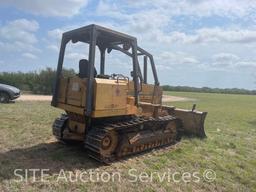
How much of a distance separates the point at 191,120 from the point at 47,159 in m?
5.22

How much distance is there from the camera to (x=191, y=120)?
10.5 meters

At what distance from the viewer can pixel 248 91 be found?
3403 inches

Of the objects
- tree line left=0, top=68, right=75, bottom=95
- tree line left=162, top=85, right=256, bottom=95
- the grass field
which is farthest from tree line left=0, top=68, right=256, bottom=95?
tree line left=162, top=85, right=256, bottom=95

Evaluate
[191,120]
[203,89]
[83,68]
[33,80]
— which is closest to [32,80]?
[33,80]

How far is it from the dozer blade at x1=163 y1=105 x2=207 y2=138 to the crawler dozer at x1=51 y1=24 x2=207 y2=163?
1.61m

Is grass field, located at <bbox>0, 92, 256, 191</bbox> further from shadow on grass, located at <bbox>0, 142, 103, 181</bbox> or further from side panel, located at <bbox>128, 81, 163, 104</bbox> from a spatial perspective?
side panel, located at <bbox>128, 81, 163, 104</bbox>

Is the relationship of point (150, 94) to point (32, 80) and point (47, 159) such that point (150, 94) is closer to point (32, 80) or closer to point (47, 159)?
point (47, 159)

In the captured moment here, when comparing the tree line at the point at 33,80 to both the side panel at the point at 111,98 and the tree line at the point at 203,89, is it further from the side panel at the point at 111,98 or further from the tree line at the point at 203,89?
the tree line at the point at 203,89

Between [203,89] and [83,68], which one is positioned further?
[203,89]

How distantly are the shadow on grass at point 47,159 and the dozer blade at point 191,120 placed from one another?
12.4 feet

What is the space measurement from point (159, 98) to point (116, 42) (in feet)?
8.59

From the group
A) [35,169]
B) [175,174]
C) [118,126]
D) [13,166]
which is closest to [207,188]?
[175,174]

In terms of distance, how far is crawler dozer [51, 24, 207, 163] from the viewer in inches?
270

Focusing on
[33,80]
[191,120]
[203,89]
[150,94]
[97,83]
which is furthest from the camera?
[203,89]
